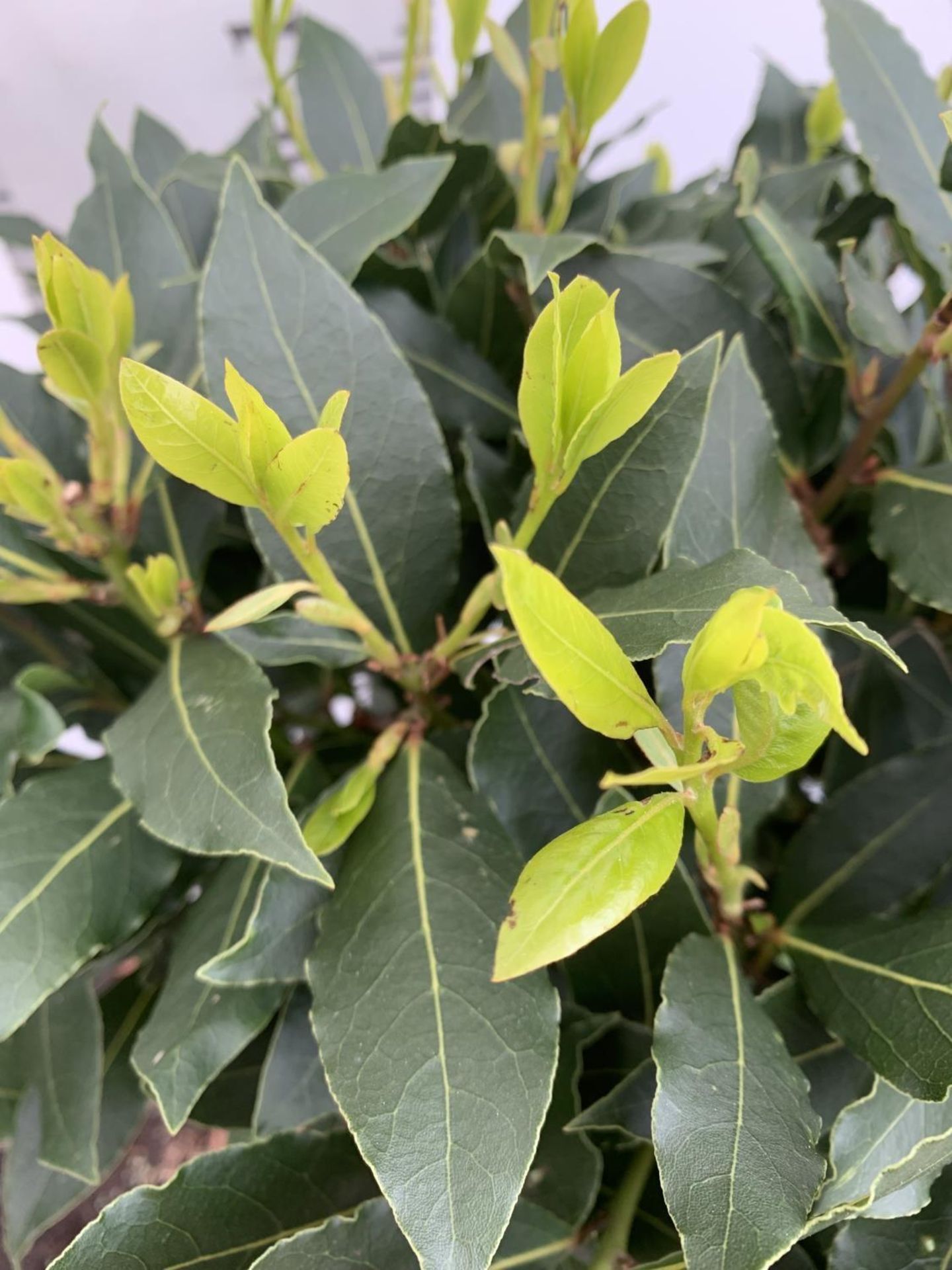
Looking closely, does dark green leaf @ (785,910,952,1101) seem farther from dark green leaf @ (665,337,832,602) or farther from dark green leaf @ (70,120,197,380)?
dark green leaf @ (70,120,197,380)

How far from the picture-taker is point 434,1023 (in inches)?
13.5

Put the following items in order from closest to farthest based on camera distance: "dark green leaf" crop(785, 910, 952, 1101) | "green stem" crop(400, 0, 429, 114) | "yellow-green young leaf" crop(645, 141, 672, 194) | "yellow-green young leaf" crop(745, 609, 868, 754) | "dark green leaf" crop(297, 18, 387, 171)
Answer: "yellow-green young leaf" crop(745, 609, 868, 754), "dark green leaf" crop(785, 910, 952, 1101), "green stem" crop(400, 0, 429, 114), "dark green leaf" crop(297, 18, 387, 171), "yellow-green young leaf" crop(645, 141, 672, 194)

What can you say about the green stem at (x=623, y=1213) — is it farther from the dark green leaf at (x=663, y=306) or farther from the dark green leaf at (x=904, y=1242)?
the dark green leaf at (x=663, y=306)

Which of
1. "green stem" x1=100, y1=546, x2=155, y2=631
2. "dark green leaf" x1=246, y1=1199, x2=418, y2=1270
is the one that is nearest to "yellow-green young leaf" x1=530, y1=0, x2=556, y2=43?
"green stem" x1=100, y1=546, x2=155, y2=631

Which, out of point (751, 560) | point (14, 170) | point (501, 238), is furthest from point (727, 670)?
point (14, 170)

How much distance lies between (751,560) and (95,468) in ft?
1.04

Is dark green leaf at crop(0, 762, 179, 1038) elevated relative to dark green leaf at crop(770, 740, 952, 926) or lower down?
elevated

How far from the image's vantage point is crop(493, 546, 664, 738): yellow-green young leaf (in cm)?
24

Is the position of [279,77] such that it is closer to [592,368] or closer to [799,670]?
[592,368]

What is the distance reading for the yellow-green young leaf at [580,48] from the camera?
41 centimetres

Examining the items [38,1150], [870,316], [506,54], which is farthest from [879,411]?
[38,1150]

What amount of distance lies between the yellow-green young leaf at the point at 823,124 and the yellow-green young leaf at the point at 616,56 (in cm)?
28

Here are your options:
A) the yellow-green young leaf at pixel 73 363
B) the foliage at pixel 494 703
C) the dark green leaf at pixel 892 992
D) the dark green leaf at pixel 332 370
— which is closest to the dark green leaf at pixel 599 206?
the foliage at pixel 494 703

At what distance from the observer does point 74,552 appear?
0.47 meters
